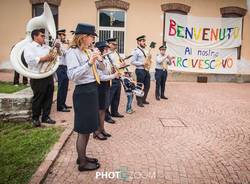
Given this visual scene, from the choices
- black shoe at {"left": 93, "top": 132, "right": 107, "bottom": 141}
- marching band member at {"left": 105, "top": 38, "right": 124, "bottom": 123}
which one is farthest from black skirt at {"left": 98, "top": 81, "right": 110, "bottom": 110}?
marching band member at {"left": 105, "top": 38, "right": 124, "bottom": 123}

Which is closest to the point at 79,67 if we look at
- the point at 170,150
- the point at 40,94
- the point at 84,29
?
the point at 84,29

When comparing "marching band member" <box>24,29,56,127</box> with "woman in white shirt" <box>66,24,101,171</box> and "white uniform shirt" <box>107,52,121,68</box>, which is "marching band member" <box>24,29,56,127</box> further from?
"woman in white shirt" <box>66,24,101,171</box>

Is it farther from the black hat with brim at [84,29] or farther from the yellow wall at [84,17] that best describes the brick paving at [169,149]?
the yellow wall at [84,17]

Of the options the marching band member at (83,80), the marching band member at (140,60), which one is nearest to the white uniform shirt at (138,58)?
the marching band member at (140,60)

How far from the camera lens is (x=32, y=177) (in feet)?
13.9

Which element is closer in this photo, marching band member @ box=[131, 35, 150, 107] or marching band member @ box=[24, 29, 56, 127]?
marching band member @ box=[24, 29, 56, 127]

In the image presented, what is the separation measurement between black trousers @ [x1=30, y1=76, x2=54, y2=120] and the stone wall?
0.31m

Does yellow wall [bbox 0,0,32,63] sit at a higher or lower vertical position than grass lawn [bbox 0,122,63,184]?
higher

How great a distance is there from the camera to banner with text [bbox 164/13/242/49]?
51.8ft

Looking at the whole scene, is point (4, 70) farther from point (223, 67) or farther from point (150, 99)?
point (223, 67)

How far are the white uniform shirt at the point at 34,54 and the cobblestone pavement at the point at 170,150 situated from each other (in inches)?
61.7

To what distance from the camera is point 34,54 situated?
6340 mm

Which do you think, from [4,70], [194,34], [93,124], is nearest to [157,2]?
[194,34]

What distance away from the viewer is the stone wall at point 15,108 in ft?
22.2
